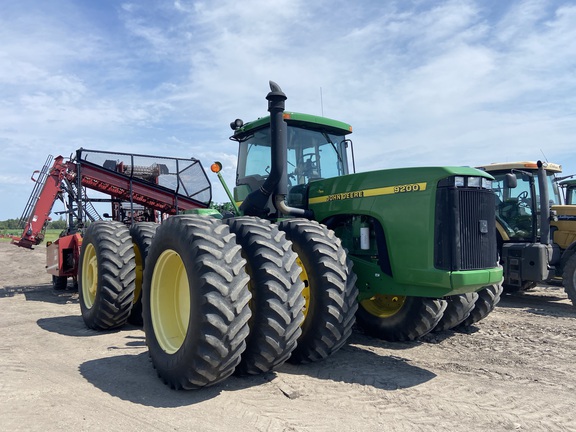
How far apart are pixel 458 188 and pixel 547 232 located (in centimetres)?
545

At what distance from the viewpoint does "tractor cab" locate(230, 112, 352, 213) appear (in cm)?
582

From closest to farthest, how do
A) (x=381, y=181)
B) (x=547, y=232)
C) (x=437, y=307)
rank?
1. (x=381, y=181)
2. (x=437, y=307)
3. (x=547, y=232)

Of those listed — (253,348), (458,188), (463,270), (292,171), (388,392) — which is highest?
(292,171)

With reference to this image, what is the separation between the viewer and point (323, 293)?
431cm

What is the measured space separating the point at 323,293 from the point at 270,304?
0.66 meters

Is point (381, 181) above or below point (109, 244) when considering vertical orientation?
above

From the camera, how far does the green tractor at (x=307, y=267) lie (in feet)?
12.2

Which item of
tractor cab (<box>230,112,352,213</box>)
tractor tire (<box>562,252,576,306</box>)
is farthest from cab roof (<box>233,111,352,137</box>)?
tractor tire (<box>562,252,576,306</box>)

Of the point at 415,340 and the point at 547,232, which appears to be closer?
the point at 415,340

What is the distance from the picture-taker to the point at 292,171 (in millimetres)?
5824

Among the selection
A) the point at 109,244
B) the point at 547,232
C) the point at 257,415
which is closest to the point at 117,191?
the point at 109,244

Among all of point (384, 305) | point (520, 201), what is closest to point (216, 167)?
point (384, 305)

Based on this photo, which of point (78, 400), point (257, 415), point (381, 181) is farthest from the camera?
point (381, 181)

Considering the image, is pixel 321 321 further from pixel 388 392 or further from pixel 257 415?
pixel 257 415
